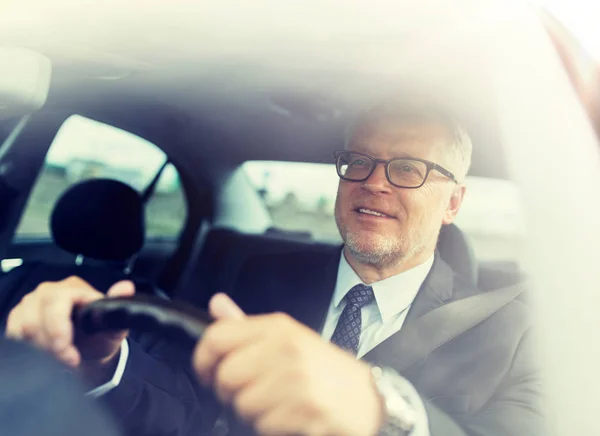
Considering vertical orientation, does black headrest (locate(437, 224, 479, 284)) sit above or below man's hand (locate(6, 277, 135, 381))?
above

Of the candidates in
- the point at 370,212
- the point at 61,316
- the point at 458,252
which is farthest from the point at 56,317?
the point at 458,252

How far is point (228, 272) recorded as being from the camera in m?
0.89

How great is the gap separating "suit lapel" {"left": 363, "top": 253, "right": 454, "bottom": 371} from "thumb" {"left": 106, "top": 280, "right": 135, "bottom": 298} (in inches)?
12.9

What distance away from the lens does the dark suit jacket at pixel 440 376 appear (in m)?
0.74

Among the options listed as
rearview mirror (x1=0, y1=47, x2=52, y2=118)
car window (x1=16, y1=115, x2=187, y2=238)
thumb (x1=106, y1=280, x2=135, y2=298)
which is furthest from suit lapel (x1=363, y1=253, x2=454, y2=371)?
rearview mirror (x1=0, y1=47, x2=52, y2=118)

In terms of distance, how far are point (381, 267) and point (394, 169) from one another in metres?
0.14

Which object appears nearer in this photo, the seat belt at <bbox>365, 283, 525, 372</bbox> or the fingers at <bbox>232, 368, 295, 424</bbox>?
the fingers at <bbox>232, 368, 295, 424</bbox>

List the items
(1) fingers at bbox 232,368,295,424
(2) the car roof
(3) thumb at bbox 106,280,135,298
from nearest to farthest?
1. (1) fingers at bbox 232,368,295,424
2. (3) thumb at bbox 106,280,135,298
3. (2) the car roof

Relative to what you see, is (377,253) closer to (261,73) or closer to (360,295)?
(360,295)

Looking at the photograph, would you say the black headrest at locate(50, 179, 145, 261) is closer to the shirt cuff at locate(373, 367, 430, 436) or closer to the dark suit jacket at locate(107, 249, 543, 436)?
the dark suit jacket at locate(107, 249, 543, 436)

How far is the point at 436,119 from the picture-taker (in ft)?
2.59

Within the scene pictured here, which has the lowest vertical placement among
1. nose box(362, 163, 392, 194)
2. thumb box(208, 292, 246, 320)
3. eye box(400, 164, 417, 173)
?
thumb box(208, 292, 246, 320)

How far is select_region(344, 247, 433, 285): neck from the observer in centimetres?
79

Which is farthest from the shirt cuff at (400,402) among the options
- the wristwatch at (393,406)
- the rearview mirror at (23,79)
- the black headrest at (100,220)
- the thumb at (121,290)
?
the rearview mirror at (23,79)
